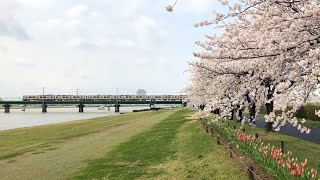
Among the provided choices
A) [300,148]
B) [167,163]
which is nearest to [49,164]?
[167,163]

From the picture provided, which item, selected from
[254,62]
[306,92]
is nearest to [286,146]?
[254,62]

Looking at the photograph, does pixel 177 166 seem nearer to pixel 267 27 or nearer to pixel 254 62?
pixel 254 62

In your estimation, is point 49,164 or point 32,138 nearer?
point 49,164

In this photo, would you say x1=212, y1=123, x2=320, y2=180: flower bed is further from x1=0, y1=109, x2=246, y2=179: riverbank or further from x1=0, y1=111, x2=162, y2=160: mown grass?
x1=0, y1=111, x2=162, y2=160: mown grass

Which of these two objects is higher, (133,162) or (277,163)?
(277,163)

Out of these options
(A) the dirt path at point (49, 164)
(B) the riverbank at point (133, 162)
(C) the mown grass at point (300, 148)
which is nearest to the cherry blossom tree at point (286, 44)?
(B) the riverbank at point (133, 162)

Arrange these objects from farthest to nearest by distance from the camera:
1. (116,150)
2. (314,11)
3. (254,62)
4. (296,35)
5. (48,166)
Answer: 1. (116,150)
2. (48,166)
3. (254,62)
4. (296,35)
5. (314,11)

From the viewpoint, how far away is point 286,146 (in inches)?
894

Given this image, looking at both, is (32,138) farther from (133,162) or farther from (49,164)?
(133,162)

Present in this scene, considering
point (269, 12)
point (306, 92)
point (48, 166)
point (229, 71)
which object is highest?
point (269, 12)

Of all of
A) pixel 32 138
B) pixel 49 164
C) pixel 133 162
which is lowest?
pixel 32 138

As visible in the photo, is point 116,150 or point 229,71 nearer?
point 229,71

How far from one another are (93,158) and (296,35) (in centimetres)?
1637

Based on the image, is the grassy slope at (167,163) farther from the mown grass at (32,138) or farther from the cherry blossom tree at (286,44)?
the mown grass at (32,138)
